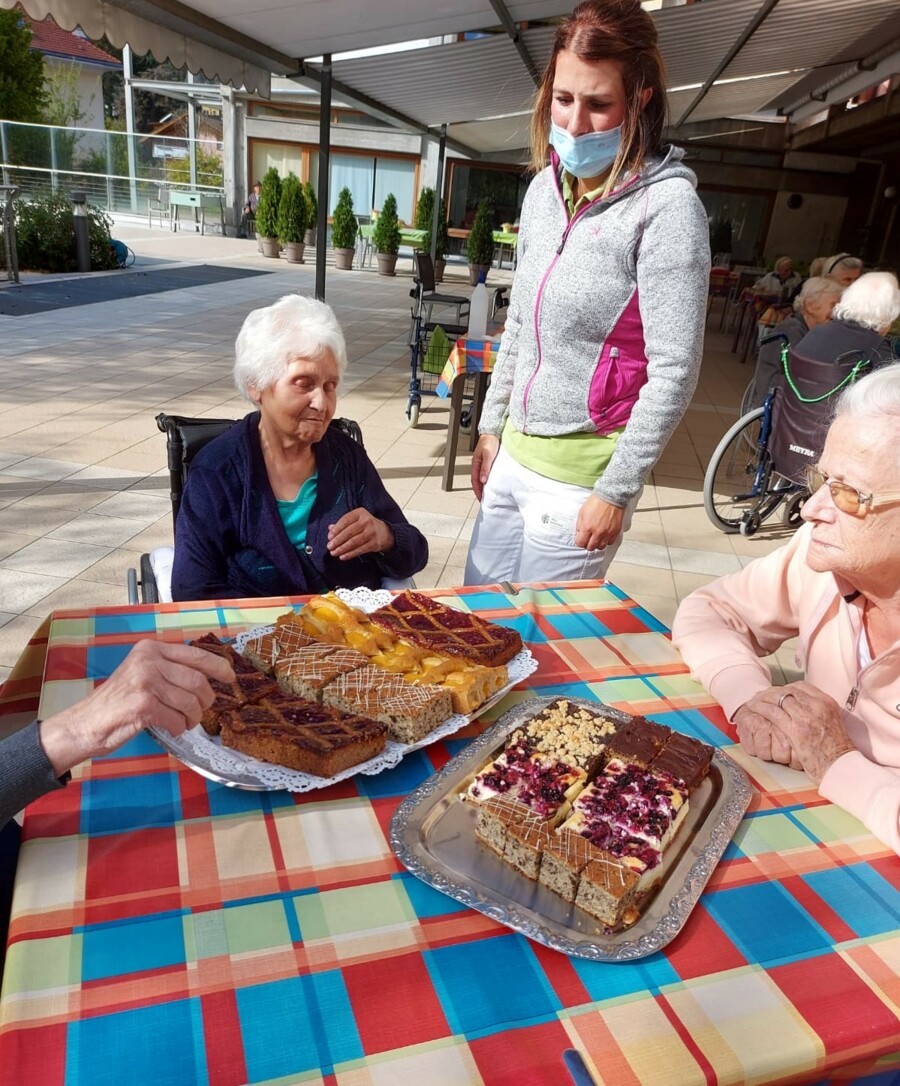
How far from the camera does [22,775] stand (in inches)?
44.0

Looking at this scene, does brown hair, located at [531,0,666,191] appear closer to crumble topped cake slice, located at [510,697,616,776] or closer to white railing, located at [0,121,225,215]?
crumble topped cake slice, located at [510,697,616,776]

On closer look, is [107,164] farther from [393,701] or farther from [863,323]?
[393,701]

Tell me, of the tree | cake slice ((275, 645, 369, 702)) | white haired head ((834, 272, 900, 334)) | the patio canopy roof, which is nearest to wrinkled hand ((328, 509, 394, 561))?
cake slice ((275, 645, 369, 702))

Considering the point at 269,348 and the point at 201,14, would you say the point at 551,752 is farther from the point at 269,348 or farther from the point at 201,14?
the point at 201,14

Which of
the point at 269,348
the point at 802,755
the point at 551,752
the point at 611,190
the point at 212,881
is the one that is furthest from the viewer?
the point at 269,348

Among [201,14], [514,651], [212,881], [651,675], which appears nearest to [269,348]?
Result: [514,651]

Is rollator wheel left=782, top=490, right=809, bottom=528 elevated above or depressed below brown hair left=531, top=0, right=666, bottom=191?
below

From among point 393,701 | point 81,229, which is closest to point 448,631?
point 393,701

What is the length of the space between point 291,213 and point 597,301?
19.4m

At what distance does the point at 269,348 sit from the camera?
7.14ft

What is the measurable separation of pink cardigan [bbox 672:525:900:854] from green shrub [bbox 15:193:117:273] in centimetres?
1542

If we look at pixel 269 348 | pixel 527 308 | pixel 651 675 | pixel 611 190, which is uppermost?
pixel 611 190

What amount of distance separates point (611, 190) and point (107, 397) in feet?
20.0

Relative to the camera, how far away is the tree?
18.2 meters
